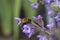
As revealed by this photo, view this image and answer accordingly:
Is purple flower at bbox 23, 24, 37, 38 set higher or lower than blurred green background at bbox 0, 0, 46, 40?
higher

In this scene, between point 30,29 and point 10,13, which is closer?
point 30,29

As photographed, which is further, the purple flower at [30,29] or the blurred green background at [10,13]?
the blurred green background at [10,13]

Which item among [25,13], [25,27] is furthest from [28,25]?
[25,13]

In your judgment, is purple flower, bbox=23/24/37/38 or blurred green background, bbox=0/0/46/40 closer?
purple flower, bbox=23/24/37/38

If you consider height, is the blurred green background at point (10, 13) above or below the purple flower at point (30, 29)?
below

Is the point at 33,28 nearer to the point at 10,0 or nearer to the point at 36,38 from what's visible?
the point at 36,38

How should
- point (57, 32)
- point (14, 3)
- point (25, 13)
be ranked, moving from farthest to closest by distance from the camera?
1. point (25, 13)
2. point (14, 3)
3. point (57, 32)

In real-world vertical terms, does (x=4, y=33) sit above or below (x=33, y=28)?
below

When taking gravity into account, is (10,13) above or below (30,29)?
below

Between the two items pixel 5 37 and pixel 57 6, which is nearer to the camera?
pixel 57 6

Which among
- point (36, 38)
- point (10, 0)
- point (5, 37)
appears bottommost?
point (5, 37)

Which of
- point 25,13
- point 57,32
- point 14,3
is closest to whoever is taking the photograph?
point 57,32
